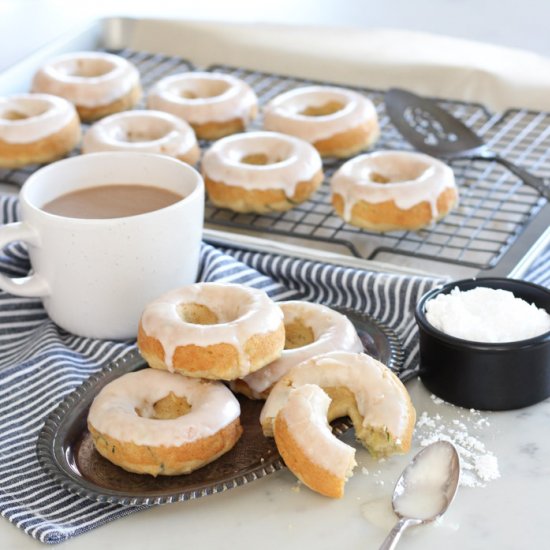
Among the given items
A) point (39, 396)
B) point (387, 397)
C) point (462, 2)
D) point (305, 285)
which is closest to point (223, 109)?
point (305, 285)

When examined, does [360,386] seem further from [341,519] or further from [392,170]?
[392,170]

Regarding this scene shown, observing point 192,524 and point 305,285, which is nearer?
point 192,524

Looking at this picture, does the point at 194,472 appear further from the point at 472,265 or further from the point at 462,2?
the point at 462,2

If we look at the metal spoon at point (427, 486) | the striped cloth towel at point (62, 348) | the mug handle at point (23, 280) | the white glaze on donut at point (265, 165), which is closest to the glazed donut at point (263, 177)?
the white glaze on donut at point (265, 165)

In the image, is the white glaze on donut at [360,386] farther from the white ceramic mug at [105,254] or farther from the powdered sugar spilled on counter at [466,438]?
the white ceramic mug at [105,254]

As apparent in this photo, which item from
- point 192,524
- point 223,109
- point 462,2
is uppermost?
point 192,524

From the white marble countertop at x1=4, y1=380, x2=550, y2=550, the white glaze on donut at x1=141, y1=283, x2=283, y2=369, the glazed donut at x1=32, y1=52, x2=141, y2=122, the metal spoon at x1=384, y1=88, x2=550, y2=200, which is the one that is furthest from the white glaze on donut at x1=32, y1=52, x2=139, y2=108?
the white marble countertop at x1=4, y1=380, x2=550, y2=550
